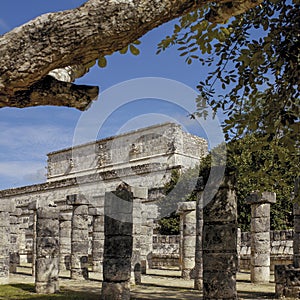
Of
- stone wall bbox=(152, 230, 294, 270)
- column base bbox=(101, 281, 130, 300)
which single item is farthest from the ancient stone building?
column base bbox=(101, 281, 130, 300)

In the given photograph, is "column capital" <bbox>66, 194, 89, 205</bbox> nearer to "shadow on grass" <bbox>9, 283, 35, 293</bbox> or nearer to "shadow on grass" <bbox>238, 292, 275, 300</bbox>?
"shadow on grass" <bbox>9, 283, 35, 293</bbox>

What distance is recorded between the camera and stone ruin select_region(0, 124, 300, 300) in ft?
25.6

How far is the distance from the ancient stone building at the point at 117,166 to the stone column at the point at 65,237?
410 cm

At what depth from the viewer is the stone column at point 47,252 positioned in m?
12.4

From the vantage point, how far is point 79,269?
16.1 metres

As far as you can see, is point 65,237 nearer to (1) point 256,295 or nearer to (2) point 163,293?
(2) point 163,293

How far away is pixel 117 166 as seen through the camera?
117 ft

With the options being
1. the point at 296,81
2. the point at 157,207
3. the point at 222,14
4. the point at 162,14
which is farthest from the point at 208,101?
the point at 157,207

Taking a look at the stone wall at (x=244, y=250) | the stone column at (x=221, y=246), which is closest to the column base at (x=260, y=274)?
the stone wall at (x=244, y=250)

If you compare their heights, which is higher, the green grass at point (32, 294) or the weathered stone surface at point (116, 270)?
the weathered stone surface at point (116, 270)

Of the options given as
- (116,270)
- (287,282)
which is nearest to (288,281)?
(287,282)

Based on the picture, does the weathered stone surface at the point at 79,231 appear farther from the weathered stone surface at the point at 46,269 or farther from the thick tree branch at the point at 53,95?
the thick tree branch at the point at 53,95

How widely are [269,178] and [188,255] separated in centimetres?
1009

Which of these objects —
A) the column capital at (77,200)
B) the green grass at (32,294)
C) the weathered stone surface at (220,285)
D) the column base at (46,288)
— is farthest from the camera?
the column capital at (77,200)
